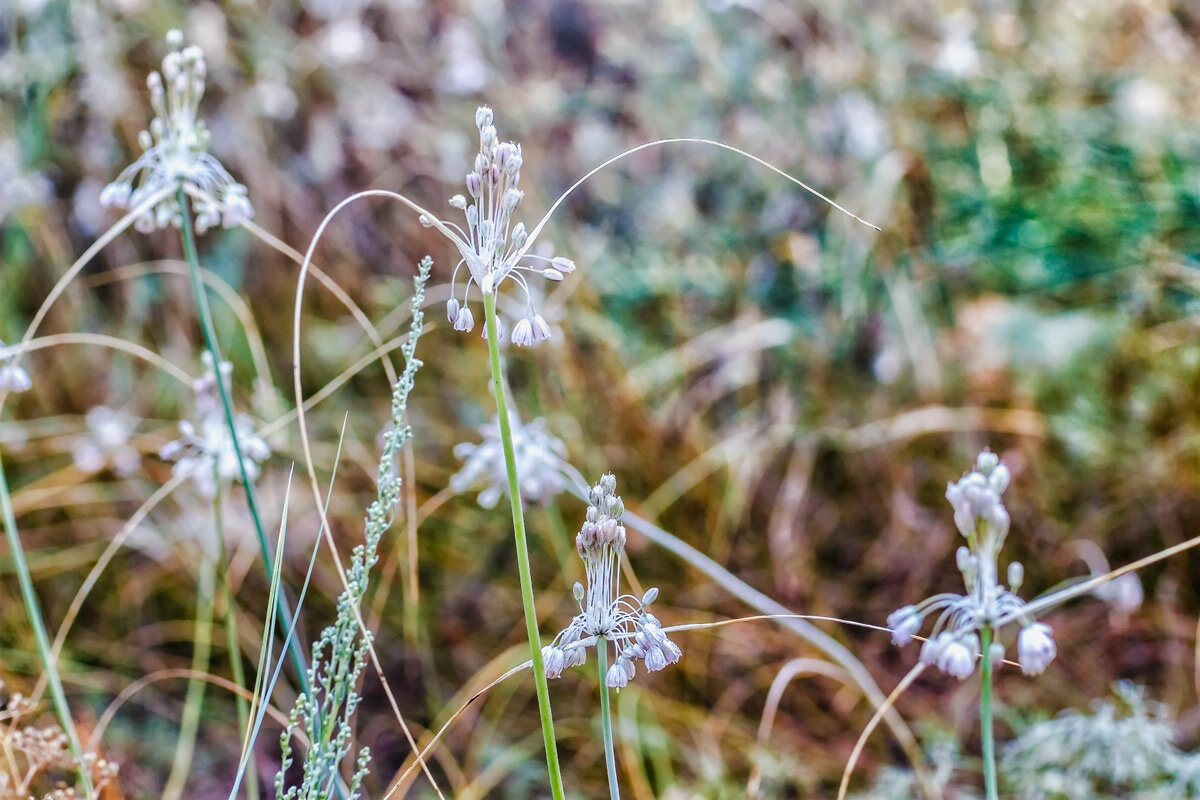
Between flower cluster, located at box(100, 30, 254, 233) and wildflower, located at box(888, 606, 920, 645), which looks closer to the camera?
wildflower, located at box(888, 606, 920, 645)

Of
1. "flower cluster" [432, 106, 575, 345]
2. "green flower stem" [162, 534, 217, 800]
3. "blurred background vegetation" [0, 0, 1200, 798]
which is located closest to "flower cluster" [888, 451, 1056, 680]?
"flower cluster" [432, 106, 575, 345]

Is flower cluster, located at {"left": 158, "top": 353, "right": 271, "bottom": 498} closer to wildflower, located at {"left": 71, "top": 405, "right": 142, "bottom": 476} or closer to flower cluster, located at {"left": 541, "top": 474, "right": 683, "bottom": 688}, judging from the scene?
flower cluster, located at {"left": 541, "top": 474, "right": 683, "bottom": 688}

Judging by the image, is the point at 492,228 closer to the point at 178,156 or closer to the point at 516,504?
the point at 516,504

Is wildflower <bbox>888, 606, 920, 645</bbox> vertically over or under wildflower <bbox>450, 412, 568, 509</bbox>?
under

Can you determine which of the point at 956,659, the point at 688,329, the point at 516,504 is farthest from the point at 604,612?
the point at 688,329

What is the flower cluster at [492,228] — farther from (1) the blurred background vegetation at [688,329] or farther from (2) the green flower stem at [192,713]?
(2) the green flower stem at [192,713]

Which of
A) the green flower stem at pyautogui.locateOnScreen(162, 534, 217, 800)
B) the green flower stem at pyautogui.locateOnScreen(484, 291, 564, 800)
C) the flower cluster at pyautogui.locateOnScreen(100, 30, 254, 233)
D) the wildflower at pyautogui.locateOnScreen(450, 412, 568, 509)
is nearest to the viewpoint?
the green flower stem at pyautogui.locateOnScreen(484, 291, 564, 800)

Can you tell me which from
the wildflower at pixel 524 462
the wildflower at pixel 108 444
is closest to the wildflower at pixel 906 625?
the wildflower at pixel 524 462
